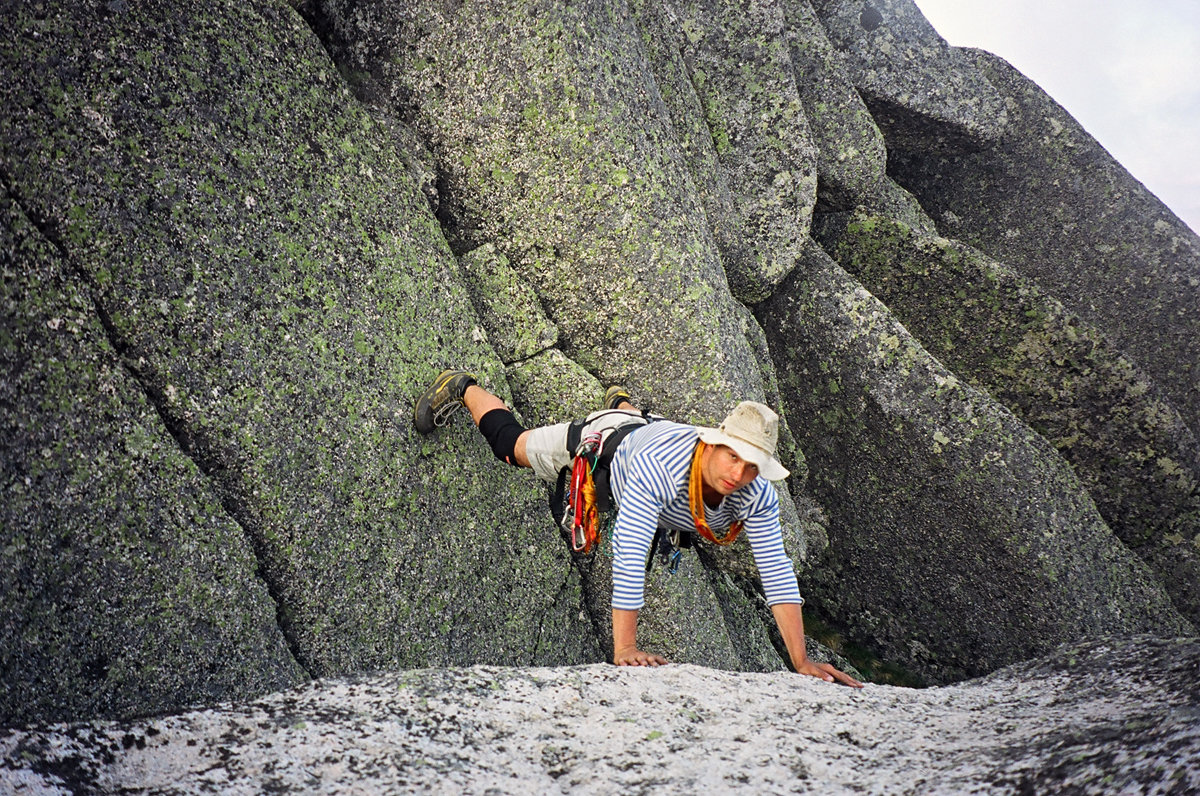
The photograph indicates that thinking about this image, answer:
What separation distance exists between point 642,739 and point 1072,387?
545 inches

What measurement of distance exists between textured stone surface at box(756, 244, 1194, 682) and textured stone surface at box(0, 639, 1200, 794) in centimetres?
686

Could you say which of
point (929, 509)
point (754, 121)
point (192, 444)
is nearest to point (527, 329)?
point (192, 444)

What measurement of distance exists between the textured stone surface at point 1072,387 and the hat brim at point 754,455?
35.4ft

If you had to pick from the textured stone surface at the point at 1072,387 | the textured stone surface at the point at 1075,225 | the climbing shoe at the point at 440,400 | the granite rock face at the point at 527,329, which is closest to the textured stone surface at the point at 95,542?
the granite rock face at the point at 527,329

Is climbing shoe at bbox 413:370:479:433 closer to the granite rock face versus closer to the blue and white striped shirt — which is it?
the granite rock face

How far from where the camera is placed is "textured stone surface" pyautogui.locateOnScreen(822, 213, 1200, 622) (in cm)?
1468

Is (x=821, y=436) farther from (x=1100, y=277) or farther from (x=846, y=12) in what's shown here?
(x=846, y=12)

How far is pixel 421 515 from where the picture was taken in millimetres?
7992

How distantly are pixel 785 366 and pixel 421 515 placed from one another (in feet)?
30.1

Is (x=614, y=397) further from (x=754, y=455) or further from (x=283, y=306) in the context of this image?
(x=283, y=306)

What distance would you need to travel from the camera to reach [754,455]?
6594 millimetres

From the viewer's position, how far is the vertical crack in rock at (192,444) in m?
6.07

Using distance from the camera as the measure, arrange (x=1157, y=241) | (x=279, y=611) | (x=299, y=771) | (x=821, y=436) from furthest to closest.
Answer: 1. (x=1157, y=241)
2. (x=821, y=436)
3. (x=279, y=611)
4. (x=299, y=771)

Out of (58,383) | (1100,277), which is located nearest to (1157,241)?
(1100,277)
